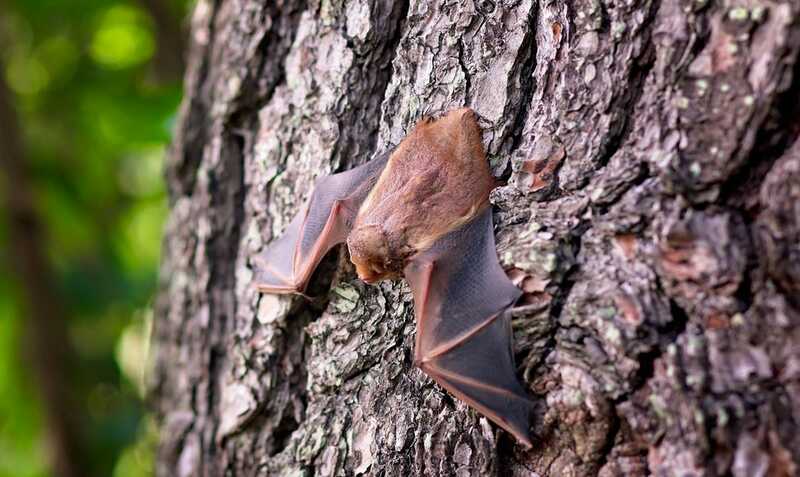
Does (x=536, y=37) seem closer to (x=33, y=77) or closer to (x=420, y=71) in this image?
(x=420, y=71)

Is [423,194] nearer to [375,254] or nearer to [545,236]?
[375,254]

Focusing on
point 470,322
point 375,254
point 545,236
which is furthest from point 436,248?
point 545,236

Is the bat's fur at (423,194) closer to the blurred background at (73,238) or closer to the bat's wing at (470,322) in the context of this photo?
the bat's wing at (470,322)

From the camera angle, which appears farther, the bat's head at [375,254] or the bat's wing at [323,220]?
the bat's wing at [323,220]

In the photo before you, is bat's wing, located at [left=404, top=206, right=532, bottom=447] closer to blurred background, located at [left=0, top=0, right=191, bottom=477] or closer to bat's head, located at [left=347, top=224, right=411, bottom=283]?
bat's head, located at [left=347, top=224, right=411, bottom=283]

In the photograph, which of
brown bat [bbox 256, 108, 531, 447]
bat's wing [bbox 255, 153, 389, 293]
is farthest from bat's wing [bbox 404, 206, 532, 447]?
bat's wing [bbox 255, 153, 389, 293]

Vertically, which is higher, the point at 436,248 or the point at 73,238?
the point at 436,248

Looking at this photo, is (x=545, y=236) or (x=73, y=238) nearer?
(x=545, y=236)

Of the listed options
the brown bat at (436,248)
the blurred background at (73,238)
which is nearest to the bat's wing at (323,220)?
the brown bat at (436,248)
